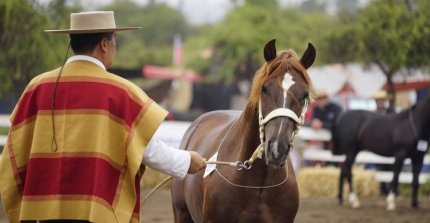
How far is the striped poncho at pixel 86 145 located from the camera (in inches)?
165

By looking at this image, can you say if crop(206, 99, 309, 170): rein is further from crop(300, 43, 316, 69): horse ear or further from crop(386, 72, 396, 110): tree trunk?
crop(386, 72, 396, 110): tree trunk

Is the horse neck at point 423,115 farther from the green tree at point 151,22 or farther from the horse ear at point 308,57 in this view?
the green tree at point 151,22

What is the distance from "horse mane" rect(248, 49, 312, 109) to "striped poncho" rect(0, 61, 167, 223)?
1189 mm

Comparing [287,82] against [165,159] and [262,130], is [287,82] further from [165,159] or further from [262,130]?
[165,159]

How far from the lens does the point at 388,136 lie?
45.4 feet

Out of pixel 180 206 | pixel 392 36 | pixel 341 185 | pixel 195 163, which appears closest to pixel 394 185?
pixel 341 185

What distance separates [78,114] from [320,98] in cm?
1270

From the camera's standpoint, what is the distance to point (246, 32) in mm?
35719

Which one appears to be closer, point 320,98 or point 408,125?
point 408,125

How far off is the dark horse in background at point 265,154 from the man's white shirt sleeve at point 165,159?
0.60 metres

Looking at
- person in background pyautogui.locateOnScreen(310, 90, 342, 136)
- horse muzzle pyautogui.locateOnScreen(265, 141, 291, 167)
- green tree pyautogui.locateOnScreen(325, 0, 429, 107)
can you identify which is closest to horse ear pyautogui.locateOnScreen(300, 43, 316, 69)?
horse muzzle pyautogui.locateOnScreen(265, 141, 291, 167)

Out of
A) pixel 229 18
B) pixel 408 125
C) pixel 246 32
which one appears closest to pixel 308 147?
pixel 408 125

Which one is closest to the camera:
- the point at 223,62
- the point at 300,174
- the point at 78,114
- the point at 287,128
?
the point at 78,114

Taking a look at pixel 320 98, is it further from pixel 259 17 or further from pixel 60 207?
pixel 259 17
